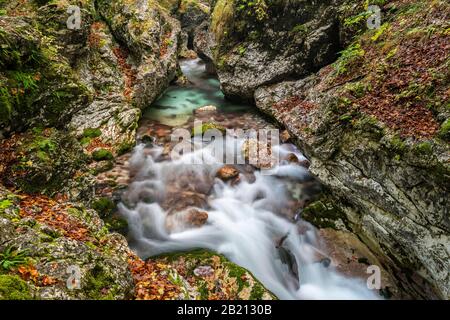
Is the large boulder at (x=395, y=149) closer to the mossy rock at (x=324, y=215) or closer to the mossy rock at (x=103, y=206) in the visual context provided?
the mossy rock at (x=324, y=215)

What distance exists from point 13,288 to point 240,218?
609 centimetres

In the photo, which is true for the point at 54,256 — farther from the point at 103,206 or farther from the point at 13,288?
the point at 103,206

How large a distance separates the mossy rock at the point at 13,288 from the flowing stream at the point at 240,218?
156 inches

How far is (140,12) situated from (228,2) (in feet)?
13.7

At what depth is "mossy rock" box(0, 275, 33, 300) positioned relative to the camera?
3.32 metres

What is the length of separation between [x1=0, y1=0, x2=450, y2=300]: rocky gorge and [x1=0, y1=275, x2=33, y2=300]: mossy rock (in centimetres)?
2

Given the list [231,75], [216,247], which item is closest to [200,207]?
[216,247]

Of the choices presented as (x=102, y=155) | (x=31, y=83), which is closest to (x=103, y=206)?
(x=102, y=155)

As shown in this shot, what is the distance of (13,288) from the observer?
→ 11.2ft

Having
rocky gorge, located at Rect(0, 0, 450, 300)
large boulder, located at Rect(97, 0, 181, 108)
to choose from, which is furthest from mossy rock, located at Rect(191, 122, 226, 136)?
large boulder, located at Rect(97, 0, 181, 108)

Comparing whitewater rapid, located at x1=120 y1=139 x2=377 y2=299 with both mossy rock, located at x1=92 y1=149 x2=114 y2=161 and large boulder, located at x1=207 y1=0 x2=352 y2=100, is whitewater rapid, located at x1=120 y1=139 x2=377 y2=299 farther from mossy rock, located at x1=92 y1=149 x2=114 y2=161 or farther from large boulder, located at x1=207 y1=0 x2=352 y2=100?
large boulder, located at x1=207 y1=0 x2=352 y2=100

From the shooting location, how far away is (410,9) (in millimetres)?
8906

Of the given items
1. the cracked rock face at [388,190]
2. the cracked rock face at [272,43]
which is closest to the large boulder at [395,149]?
the cracked rock face at [388,190]
